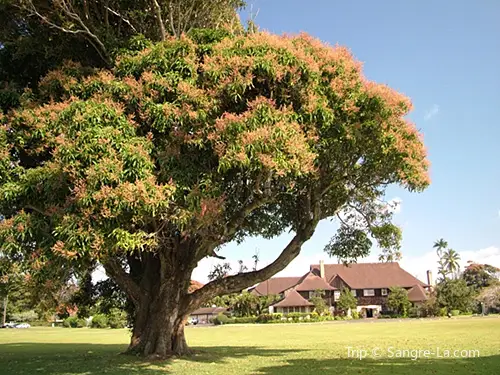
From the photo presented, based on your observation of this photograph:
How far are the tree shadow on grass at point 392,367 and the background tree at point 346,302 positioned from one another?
199 ft

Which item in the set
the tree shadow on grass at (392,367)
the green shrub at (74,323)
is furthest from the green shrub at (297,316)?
the tree shadow on grass at (392,367)

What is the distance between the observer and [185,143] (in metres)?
12.0

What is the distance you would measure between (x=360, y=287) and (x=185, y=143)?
241ft

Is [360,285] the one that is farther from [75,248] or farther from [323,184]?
[75,248]

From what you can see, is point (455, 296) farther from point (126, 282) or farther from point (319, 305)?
point (126, 282)

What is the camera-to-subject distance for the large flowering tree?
10.6 metres

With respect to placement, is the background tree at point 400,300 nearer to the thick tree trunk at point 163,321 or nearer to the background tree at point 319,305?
the background tree at point 319,305

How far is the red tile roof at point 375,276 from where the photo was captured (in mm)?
80438

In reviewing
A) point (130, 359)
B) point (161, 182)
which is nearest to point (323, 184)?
point (161, 182)

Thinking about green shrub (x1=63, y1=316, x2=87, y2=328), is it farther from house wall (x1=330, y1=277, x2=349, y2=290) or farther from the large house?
house wall (x1=330, y1=277, x2=349, y2=290)

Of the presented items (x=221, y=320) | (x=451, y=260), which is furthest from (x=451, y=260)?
(x=221, y=320)

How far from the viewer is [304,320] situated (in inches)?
2655

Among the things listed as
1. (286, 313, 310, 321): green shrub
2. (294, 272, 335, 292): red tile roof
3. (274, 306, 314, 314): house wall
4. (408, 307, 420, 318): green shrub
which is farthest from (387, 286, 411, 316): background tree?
(294, 272, 335, 292): red tile roof

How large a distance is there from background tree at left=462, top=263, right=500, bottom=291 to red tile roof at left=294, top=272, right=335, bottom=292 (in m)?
25.4
